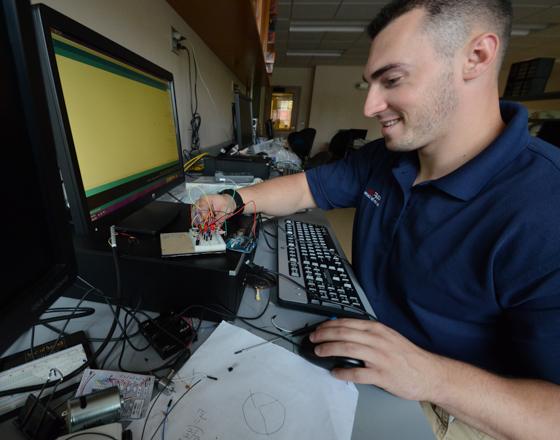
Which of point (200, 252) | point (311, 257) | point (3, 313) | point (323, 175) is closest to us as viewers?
point (3, 313)

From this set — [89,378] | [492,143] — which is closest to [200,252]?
[89,378]

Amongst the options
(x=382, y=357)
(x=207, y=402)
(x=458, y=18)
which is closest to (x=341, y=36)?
(x=458, y=18)

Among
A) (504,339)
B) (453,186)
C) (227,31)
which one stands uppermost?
(227,31)

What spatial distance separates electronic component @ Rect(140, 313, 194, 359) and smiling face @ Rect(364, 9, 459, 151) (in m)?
0.65

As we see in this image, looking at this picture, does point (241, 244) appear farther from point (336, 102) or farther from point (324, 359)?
point (336, 102)

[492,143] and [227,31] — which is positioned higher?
[227,31]

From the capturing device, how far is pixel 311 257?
2.17ft

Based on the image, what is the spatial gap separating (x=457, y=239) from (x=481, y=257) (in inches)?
2.2

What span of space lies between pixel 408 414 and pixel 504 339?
0.31 metres

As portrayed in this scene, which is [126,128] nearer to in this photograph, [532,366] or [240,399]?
[240,399]

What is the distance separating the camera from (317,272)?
599 millimetres

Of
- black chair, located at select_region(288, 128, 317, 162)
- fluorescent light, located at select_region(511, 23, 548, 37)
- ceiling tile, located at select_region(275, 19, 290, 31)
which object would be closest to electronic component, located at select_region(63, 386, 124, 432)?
black chair, located at select_region(288, 128, 317, 162)

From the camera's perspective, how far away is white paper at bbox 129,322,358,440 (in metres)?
0.30

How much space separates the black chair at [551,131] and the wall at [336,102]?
507 cm
